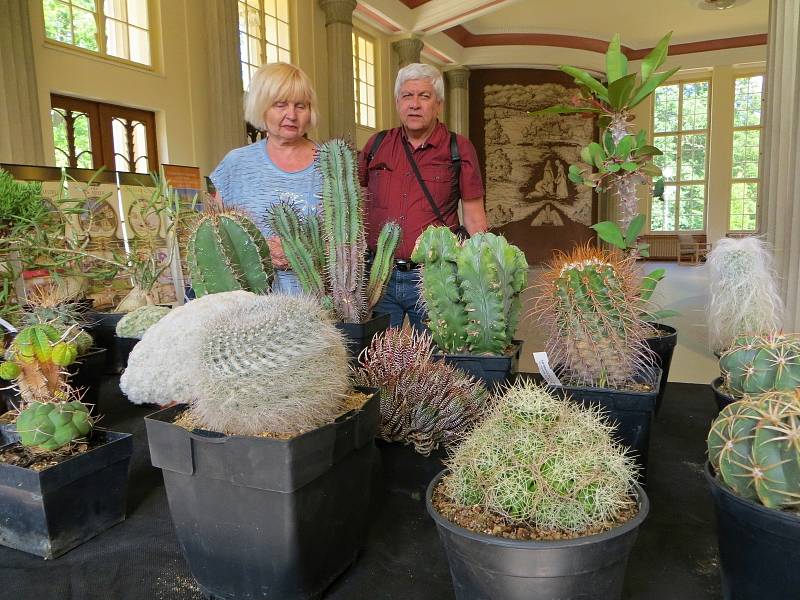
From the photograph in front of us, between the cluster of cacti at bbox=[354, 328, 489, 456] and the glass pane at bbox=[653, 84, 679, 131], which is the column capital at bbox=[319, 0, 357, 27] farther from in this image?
the glass pane at bbox=[653, 84, 679, 131]

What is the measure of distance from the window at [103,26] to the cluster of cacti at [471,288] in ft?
16.1

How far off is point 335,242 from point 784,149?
283 cm

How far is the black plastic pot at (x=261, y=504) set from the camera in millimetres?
786

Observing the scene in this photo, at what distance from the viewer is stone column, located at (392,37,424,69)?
9359mm

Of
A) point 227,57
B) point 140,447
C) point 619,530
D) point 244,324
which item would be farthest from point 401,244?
point 227,57

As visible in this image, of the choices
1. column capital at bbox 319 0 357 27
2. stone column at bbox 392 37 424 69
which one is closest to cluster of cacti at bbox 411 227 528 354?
column capital at bbox 319 0 357 27

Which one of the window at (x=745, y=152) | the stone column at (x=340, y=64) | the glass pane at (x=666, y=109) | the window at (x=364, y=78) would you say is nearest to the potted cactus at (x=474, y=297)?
the stone column at (x=340, y=64)

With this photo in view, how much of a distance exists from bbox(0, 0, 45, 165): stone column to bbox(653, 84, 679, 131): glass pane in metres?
14.0

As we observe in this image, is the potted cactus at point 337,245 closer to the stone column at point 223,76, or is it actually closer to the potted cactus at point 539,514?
the potted cactus at point 539,514

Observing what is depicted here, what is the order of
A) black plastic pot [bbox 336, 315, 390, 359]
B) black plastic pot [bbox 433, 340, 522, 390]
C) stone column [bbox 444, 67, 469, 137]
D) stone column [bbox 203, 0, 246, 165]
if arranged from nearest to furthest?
black plastic pot [bbox 433, 340, 522, 390], black plastic pot [bbox 336, 315, 390, 359], stone column [bbox 203, 0, 246, 165], stone column [bbox 444, 67, 469, 137]

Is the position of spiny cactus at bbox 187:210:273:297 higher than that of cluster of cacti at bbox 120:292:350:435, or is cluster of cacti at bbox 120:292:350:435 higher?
spiny cactus at bbox 187:210:273:297

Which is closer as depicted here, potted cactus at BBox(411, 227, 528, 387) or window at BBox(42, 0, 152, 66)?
potted cactus at BBox(411, 227, 528, 387)

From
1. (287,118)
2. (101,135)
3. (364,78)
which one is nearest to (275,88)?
(287,118)

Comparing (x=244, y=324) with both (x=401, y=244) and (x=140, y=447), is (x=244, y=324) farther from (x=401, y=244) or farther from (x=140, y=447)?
(x=401, y=244)
